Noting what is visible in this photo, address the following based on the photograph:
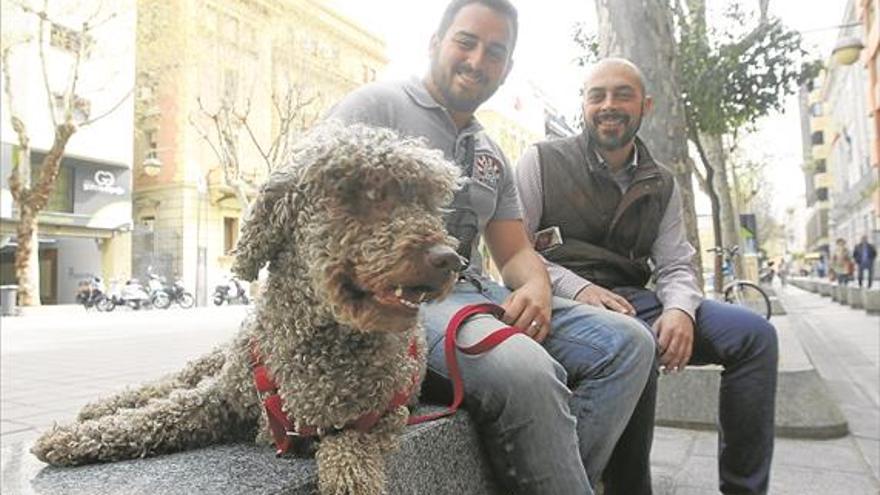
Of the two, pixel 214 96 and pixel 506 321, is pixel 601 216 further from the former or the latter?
pixel 214 96

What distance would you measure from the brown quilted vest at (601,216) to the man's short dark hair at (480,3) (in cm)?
69

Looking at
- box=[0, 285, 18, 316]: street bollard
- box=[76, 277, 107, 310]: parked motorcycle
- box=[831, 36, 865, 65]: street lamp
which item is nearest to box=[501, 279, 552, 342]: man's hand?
box=[831, 36, 865, 65]: street lamp

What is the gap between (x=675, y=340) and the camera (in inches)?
91.9

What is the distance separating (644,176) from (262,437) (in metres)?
1.82

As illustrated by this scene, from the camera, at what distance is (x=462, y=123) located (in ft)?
7.32

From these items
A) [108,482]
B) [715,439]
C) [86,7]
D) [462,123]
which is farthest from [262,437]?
[86,7]

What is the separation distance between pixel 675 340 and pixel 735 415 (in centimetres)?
40

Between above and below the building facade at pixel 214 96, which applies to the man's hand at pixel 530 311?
below

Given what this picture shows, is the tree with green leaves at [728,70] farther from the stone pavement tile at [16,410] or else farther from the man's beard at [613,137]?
the stone pavement tile at [16,410]

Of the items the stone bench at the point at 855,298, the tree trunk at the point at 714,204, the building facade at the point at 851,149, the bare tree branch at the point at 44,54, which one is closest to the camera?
the tree trunk at the point at 714,204

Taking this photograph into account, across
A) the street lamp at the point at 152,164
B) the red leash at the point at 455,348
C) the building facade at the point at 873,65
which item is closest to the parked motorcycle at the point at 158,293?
the street lamp at the point at 152,164

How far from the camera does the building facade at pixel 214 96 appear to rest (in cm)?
1889

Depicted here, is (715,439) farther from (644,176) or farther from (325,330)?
(325,330)

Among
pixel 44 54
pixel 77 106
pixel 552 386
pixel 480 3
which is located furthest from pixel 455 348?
pixel 77 106
